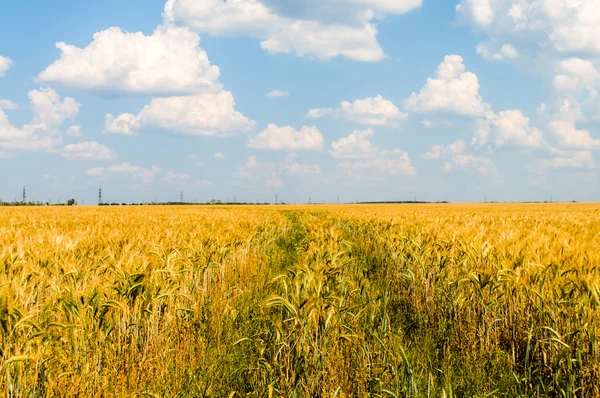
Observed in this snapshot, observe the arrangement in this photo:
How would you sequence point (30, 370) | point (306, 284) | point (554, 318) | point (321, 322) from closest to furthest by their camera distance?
point (30, 370), point (554, 318), point (321, 322), point (306, 284)

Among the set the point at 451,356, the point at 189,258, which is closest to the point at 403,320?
the point at 451,356

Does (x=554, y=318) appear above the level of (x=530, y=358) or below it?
above

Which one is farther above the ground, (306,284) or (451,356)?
(306,284)

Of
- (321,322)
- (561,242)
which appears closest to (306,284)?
(321,322)

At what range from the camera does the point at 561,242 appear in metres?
6.28

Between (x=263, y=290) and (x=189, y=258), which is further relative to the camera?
(x=263, y=290)

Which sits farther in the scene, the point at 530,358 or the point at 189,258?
the point at 189,258

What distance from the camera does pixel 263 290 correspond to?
324 inches

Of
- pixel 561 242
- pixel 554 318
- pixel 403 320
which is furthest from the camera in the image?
pixel 403 320

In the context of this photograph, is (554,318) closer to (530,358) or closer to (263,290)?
(530,358)

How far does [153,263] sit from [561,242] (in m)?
5.99

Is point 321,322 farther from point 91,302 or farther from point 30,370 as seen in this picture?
point 30,370

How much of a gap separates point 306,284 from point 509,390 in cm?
236

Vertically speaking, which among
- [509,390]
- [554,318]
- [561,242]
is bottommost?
[509,390]
